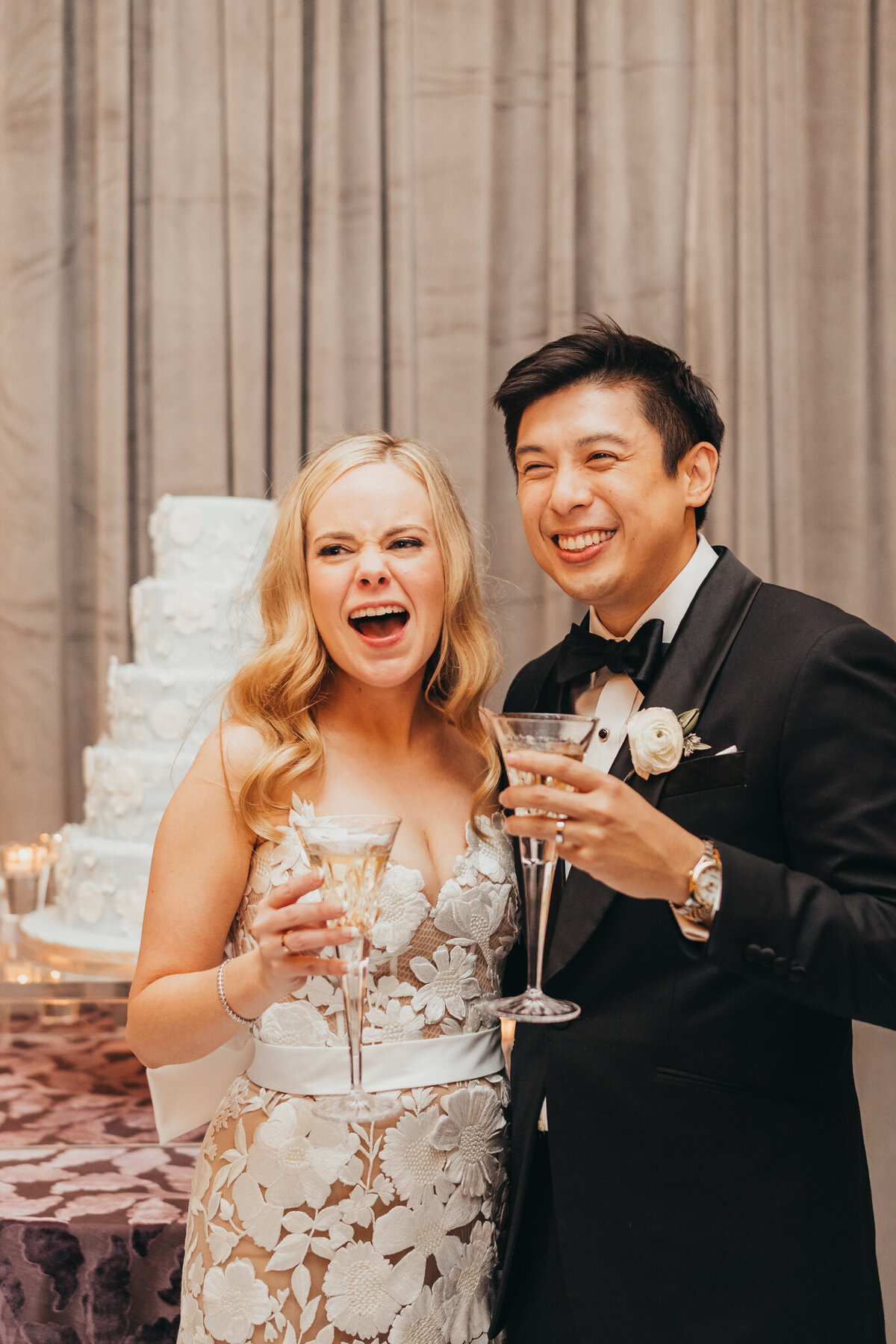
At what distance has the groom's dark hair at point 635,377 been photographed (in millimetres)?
1753

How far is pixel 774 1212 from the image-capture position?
150cm

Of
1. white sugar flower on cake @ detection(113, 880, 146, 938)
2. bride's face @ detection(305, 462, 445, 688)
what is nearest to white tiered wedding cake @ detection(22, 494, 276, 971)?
white sugar flower on cake @ detection(113, 880, 146, 938)

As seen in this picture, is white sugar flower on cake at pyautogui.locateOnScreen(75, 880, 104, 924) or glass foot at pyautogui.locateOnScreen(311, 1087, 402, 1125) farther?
white sugar flower on cake at pyautogui.locateOnScreen(75, 880, 104, 924)

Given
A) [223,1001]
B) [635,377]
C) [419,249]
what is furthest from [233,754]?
[419,249]

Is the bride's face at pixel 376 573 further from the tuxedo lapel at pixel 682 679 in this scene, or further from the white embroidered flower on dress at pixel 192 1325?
the white embroidered flower on dress at pixel 192 1325

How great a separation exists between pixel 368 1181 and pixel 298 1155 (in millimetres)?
100

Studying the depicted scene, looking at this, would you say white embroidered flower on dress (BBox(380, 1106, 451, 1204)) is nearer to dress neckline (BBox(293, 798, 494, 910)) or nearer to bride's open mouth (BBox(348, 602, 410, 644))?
dress neckline (BBox(293, 798, 494, 910))

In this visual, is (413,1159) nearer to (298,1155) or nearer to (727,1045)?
(298,1155)

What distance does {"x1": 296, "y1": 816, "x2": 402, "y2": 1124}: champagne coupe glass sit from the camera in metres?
1.23

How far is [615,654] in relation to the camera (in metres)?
1.71

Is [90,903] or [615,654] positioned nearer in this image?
[615,654]

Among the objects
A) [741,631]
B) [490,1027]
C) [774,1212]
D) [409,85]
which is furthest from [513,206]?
[774,1212]

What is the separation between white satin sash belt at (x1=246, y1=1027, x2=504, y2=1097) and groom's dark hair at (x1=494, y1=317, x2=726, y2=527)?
0.90 metres

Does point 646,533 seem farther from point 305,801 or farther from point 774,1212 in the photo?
point 774,1212
